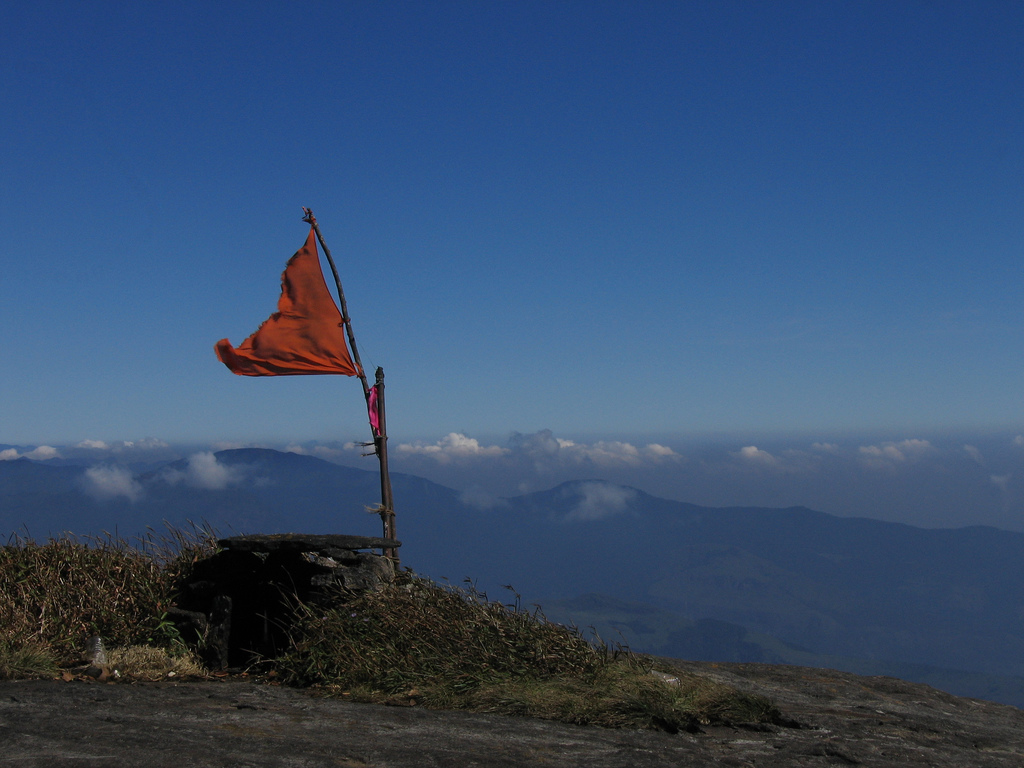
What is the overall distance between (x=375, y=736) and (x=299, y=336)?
24.6 ft

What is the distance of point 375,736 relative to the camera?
6402 millimetres

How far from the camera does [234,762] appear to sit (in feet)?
17.7

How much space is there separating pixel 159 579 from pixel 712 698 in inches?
295

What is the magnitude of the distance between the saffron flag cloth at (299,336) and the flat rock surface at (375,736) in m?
5.20

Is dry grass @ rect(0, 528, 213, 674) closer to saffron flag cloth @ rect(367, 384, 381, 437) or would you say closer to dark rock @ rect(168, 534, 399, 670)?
dark rock @ rect(168, 534, 399, 670)

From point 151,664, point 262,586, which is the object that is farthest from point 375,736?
point 262,586

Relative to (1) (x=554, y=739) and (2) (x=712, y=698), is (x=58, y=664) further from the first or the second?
(2) (x=712, y=698)

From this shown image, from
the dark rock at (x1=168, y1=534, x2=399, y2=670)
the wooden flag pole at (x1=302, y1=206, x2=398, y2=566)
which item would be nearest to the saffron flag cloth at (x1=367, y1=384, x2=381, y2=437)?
the wooden flag pole at (x1=302, y1=206, x2=398, y2=566)

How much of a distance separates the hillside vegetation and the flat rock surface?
31cm

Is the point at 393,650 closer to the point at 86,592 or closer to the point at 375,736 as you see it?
the point at 375,736

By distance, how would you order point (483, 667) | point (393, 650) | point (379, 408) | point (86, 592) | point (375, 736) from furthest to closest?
point (379, 408) → point (86, 592) → point (393, 650) → point (483, 667) → point (375, 736)

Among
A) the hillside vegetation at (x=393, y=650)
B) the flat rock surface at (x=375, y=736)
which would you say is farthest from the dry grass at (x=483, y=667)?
the flat rock surface at (x=375, y=736)

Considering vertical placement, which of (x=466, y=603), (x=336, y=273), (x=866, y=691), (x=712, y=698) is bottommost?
(x=866, y=691)

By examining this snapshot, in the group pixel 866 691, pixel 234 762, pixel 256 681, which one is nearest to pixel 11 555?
pixel 256 681
